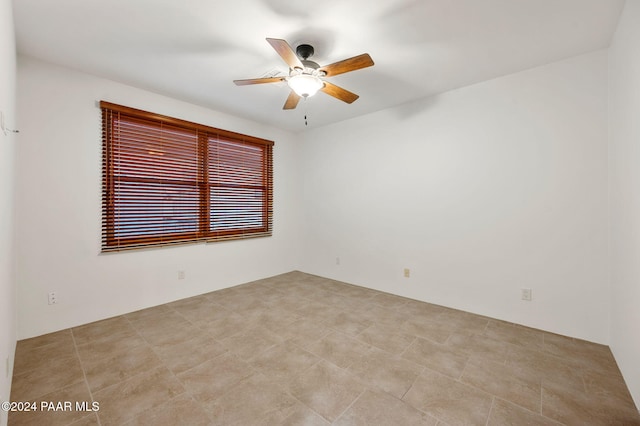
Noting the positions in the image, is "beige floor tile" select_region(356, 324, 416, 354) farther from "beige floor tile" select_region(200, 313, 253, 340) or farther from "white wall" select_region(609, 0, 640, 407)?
"white wall" select_region(609, 0, 640, 407)

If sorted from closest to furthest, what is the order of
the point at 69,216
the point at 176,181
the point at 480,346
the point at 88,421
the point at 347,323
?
the point at 88,421
the point at 480,346
the point at 69,216
the point at 347,323
the point at 176,181

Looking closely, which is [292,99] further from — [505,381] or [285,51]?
[505,381]

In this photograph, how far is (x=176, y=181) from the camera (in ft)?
11.3

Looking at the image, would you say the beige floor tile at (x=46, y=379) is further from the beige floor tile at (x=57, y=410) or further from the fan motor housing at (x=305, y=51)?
the fan motor housing at (x=305, y=51)

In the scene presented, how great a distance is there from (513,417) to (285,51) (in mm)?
2773

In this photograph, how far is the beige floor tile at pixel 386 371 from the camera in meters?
1.84

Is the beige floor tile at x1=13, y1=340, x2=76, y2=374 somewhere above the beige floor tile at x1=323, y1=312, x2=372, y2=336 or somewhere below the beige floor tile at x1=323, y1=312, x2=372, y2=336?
above

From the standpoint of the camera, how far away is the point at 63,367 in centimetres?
203

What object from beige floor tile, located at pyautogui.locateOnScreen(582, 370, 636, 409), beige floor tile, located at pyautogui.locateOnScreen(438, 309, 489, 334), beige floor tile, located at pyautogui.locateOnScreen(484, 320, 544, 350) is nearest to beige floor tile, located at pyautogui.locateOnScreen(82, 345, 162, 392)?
beige floor tile, located at pyautogui.locateOnScreen(438, 309, 489, 334)

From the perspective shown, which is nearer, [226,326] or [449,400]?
[449,400]

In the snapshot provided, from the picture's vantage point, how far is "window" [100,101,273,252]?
Answer: 299 centimetres

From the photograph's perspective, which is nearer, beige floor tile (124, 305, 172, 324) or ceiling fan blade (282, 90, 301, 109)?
ceiling fan blade (282, 90, 301, 109)

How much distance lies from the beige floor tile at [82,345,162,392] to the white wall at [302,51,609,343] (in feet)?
9.38

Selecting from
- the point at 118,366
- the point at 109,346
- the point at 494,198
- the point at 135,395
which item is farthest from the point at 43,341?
the point at 494,198
